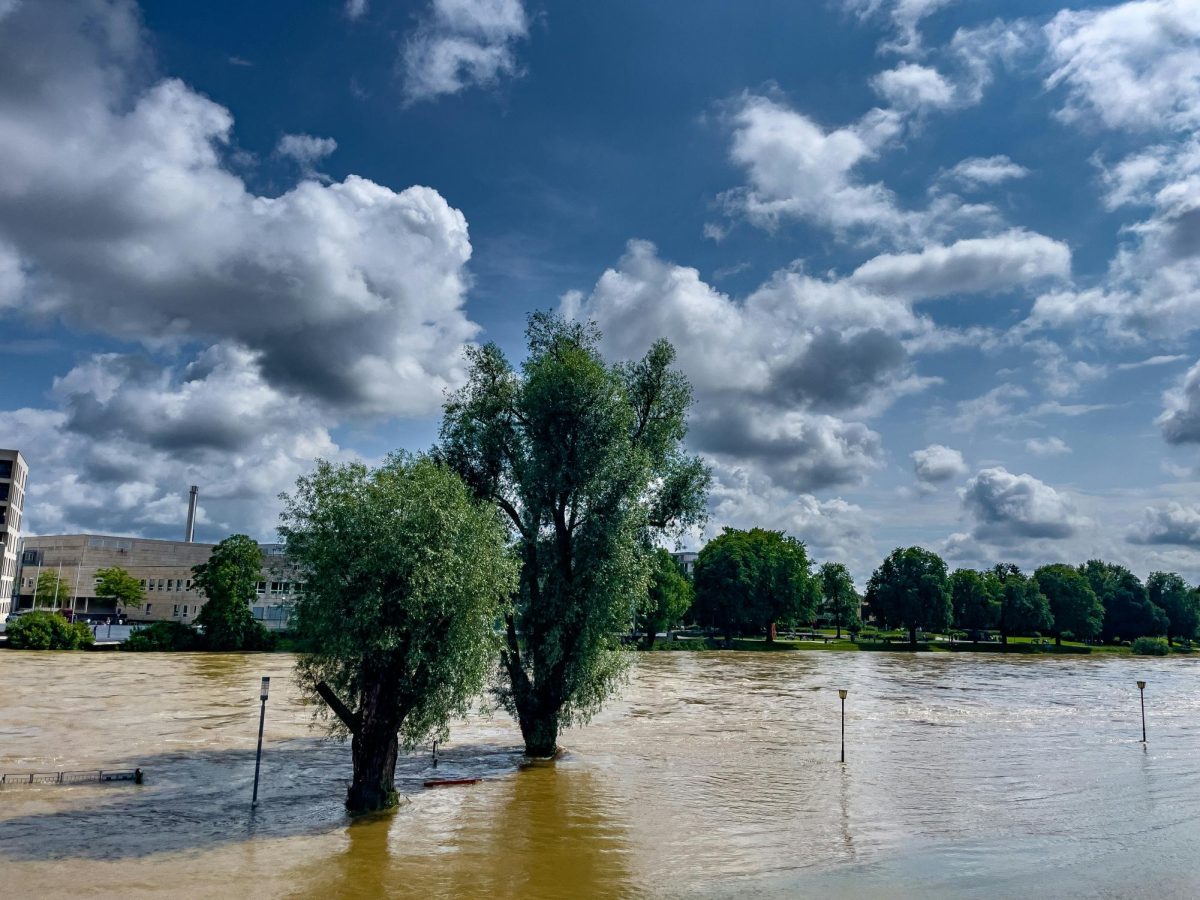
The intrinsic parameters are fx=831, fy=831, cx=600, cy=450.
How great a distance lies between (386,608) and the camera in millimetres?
22344

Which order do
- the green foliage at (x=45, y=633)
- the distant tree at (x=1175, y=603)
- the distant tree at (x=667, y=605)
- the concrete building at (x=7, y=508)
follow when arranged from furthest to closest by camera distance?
the distant tree at (x=1175, y=603) < the concrete building at (x=7, y=508) < the distant tree at (x=667, y=605) < the green foliage at (x=45, y=633)

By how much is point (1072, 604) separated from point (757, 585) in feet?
206

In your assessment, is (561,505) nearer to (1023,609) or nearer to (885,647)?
(885,647)

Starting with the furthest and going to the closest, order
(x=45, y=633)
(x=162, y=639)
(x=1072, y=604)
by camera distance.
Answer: (x=1072, y=604)
(x=162, y=639)
(x=45, y=633)

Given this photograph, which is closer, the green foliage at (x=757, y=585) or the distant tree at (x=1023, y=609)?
the green foliage at (x=757, y=585)

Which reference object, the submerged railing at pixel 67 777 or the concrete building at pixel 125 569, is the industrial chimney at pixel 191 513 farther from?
the submerged railing at pixel 67 777

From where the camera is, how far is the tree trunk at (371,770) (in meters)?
23.0

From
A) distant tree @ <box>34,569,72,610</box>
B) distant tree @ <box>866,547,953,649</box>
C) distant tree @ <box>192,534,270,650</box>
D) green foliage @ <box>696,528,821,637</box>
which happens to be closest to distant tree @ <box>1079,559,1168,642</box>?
distant tree @ <box>866,547,953,649</box>

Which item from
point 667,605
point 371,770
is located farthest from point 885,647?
point 371,770

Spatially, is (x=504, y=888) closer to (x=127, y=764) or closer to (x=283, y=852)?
(x=283, y=852)

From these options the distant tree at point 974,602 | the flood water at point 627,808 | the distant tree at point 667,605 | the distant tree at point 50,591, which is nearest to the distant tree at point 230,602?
the flood water at point 627,808

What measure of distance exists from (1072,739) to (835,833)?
25975mm

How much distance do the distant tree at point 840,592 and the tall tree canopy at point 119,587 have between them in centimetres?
11726

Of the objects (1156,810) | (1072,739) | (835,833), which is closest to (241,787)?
(835,833)
